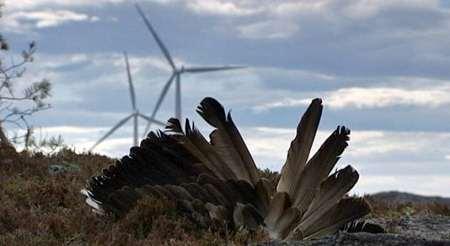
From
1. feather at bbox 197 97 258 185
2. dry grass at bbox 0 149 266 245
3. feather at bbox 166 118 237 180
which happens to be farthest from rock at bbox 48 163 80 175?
feather at bbox 197 97 258 185

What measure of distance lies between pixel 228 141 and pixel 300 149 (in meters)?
0.94

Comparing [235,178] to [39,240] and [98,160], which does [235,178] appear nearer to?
[39,240]

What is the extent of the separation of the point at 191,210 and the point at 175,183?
2.49ft

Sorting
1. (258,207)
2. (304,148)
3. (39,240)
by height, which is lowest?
(39,240)

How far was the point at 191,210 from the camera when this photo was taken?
1130 centimetres

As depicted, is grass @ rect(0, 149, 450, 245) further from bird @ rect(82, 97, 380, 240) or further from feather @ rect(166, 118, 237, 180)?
feather @ rect(166, 118, 237, 180)

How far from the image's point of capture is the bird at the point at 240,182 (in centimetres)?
1108

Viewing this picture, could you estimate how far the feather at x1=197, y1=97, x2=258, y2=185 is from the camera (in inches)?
458

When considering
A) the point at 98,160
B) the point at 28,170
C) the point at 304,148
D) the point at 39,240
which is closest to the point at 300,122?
the point at 304,148

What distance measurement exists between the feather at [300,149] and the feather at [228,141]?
15.9 inches

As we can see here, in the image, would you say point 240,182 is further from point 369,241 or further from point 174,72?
point 174,72

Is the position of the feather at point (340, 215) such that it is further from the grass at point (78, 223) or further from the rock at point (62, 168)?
the rock at point (62, 168)

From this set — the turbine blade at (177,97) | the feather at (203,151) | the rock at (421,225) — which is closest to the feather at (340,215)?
the feather at (203,151)

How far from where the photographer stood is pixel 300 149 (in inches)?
459
